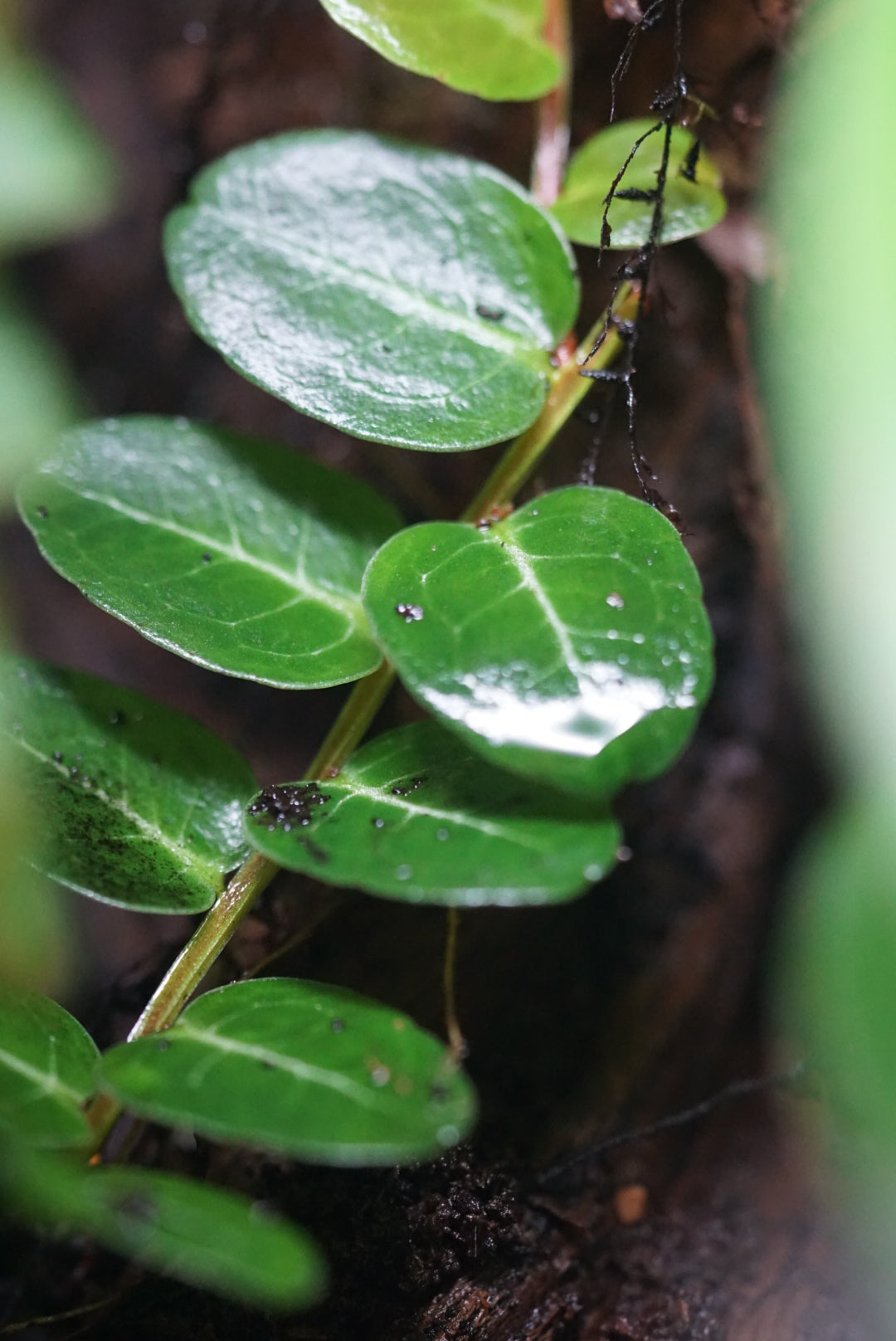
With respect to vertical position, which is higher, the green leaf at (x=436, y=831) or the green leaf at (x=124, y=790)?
the green leaf at (x=436, y=831)

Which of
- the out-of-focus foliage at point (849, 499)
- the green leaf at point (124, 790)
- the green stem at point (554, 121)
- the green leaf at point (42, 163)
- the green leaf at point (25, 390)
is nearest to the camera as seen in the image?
the green leaf at point (124, 790)

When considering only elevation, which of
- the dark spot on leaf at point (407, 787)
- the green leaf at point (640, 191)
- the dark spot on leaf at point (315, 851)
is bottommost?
the dark spot on leaf at point (407, 787)

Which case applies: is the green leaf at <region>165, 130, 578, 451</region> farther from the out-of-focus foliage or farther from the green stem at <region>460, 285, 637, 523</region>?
the out-of-focus foliage

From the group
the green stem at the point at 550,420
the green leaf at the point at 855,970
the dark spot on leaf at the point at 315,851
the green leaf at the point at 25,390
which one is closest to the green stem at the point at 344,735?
the green stem at the point at 550,420

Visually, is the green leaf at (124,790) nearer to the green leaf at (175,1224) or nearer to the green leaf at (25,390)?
the green leaf at (175,1224)

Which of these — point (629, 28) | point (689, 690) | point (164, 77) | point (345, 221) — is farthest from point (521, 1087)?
point (164, 77)

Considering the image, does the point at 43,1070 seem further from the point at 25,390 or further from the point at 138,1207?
the point at 25,390
